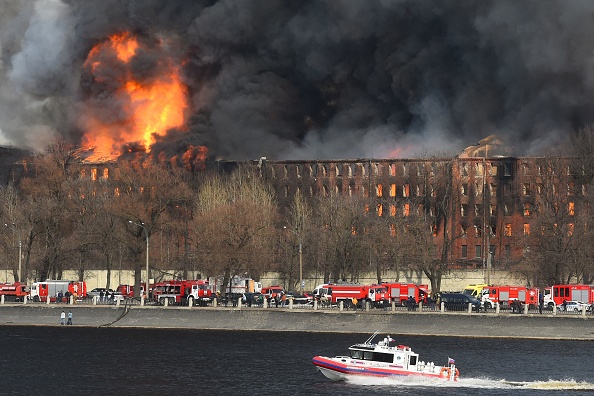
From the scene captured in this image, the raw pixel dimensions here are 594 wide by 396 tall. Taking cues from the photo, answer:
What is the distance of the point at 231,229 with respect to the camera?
149375mm

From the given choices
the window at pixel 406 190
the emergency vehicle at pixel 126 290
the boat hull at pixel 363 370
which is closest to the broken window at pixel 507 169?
the window at pixel 406 190

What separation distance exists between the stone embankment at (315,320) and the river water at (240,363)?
3.11ft

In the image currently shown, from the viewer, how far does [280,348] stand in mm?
113500

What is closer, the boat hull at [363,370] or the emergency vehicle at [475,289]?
the boat hull at [363,370]

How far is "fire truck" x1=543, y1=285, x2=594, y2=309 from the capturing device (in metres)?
136

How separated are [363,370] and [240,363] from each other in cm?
1523

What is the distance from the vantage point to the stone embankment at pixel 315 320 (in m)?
120

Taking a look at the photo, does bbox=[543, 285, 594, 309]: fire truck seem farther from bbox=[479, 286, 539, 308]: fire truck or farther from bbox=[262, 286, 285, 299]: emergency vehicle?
bbox=[262, 286, 285, 299]: emergency vehicle

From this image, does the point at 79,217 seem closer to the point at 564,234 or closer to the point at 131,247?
the point at 131,247

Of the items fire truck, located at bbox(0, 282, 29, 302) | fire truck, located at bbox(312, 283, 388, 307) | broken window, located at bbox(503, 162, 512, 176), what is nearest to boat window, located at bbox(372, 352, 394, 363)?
fire truck, located at bbox(312, 283, 388, 307)

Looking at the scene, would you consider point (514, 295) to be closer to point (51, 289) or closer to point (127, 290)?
point (127, 290)

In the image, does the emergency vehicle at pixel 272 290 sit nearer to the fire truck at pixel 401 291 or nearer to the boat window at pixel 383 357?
the fire truck at pixel 401 291

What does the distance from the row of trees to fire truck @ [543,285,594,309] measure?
32.2 ft

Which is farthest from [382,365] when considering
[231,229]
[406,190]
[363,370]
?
[406,190]
